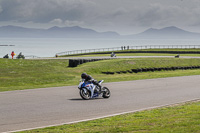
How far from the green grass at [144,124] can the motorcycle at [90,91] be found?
375 centimetres

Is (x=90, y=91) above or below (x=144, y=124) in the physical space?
above

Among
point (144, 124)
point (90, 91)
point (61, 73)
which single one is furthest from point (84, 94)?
point (61, 73)

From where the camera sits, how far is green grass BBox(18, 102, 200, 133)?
7.97 meters

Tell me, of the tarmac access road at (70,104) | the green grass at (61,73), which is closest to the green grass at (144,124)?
the tarmac access road at (70,104)

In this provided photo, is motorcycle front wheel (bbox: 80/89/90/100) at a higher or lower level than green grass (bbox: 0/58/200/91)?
lower

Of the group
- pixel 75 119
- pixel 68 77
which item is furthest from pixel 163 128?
pixel 68 77

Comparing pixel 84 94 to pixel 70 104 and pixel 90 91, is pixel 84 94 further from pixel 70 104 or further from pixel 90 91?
pixel 70 104

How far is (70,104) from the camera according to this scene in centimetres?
1304

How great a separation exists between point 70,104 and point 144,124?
4883mm

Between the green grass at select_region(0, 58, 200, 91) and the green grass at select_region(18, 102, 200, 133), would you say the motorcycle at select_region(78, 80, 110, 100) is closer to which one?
the green grass at select_region(18, 102, 200, 133)

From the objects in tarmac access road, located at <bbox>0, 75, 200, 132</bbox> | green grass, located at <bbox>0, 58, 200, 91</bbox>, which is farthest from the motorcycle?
green grass, located at <bbox>0, 58, 200, 91</bbox>

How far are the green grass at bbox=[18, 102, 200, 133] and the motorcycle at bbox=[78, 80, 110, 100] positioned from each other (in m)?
3.75

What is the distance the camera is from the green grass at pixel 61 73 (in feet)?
77.0

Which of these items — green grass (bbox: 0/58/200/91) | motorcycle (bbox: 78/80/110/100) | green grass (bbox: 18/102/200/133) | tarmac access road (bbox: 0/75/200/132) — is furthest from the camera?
green grass (bbox: 0/58/200/91)
